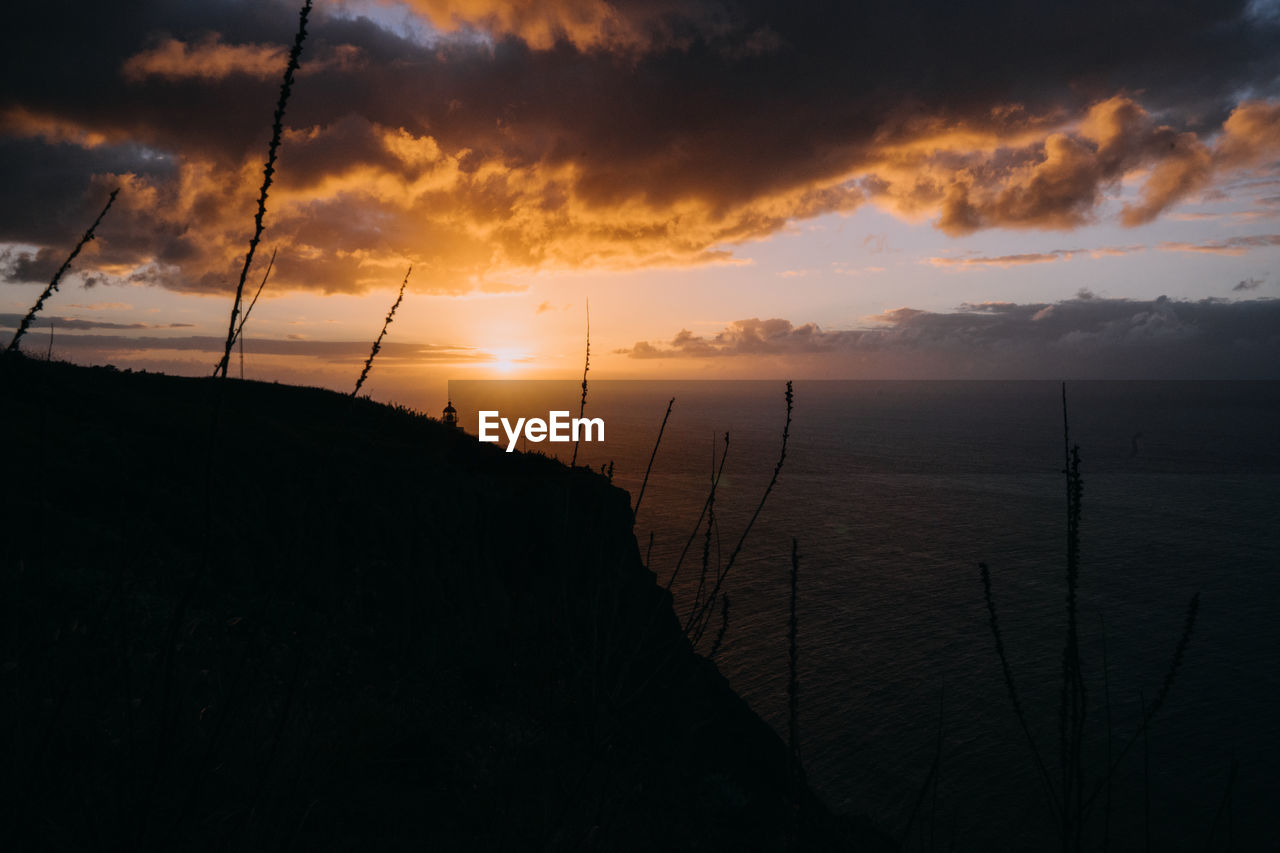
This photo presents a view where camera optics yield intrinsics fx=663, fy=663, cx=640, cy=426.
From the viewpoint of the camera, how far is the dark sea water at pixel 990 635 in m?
33.0

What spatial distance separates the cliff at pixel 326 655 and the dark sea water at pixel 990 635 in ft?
6.05

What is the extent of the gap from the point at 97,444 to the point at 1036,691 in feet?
154

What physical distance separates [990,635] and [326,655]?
174ft

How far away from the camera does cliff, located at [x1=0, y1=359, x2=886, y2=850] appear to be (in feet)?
8.38

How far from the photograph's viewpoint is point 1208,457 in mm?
133625

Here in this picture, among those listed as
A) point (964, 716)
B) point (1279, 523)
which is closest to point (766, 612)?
point (964, 716)

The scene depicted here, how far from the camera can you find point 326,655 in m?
5.73

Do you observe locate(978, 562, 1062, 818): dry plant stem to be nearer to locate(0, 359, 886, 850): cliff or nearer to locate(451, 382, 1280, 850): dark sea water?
locate(451, 382, 1280, 850): dark sea water

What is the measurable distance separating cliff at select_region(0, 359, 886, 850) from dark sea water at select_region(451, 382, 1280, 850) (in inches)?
72.7

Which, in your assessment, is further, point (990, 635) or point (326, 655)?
point (990, 635)
